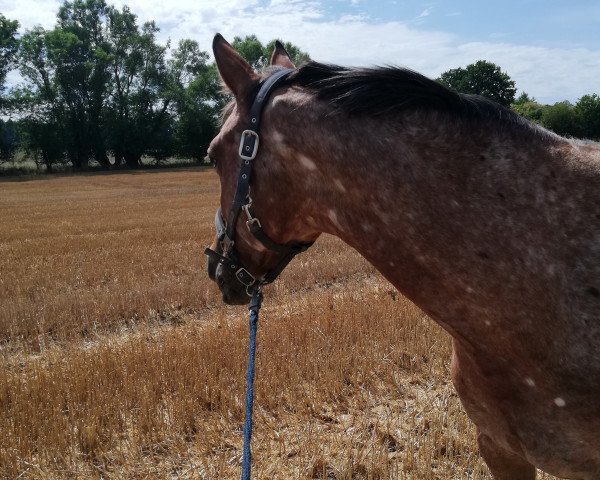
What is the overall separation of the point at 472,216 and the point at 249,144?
3.16 ft

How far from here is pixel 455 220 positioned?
1830mm

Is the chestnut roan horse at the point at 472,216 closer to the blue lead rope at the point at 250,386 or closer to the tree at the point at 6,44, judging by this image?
the blue lead rope at the point at 250,386

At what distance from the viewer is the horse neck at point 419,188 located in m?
1.81

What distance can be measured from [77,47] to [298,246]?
70.6m

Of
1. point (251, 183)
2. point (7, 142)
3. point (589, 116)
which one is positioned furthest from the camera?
point (7, 142)

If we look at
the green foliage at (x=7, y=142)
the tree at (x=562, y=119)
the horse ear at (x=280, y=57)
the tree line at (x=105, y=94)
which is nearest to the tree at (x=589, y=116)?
the tree at (x=562, y=119)

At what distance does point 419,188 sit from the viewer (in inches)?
73.5

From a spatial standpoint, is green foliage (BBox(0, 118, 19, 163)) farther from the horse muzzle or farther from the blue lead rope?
the blue lead rope

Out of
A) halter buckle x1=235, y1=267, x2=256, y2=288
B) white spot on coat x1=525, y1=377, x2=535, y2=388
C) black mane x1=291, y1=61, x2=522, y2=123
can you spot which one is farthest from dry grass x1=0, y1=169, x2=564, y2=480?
black mane x1=291, y1=61, x2=522, y2=123

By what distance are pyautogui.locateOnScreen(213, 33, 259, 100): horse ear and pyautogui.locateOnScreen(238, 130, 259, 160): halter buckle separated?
0.22 meters

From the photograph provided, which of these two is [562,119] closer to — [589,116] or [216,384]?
[589,116]

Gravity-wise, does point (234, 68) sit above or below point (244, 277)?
above

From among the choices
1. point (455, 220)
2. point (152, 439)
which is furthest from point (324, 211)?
point (152, 439)

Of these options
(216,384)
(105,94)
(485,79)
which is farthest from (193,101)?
(216,384)
